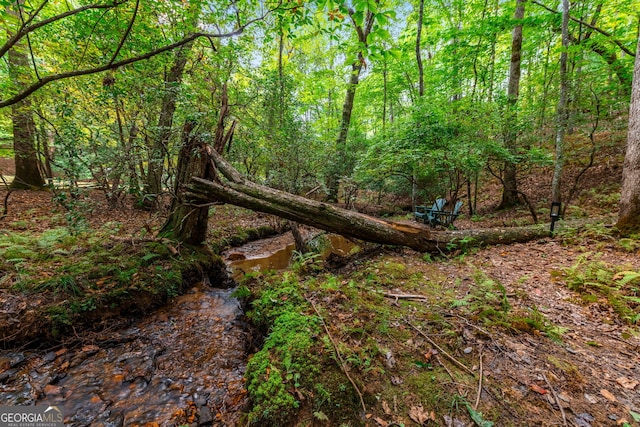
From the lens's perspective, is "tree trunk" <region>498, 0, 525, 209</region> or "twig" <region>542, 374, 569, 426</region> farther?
"tree trunk" <region>498, 0, 525, 209</region>

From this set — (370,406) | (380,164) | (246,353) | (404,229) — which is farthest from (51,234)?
(380,164)

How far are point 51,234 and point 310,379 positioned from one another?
612 cm

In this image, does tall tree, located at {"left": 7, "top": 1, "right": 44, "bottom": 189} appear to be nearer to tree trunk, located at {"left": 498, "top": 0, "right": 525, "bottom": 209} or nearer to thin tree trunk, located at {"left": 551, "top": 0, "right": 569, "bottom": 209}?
tree trunk, located at {"left": 498, "top": 0, "right": 525, "bottom": 209}

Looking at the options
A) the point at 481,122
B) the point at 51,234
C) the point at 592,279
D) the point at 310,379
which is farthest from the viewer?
the point at 481,122

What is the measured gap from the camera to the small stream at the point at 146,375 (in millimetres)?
2213

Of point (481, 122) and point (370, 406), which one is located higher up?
point (481, 122)

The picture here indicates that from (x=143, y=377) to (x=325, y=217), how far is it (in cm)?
326

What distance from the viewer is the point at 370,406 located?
1849mm

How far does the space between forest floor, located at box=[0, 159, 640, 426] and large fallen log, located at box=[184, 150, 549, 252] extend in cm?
36

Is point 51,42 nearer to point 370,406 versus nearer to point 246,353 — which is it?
point 246,353

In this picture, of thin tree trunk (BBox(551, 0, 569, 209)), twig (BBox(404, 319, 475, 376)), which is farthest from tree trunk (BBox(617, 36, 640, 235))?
twig (BBox(404, 319, 475, 376))

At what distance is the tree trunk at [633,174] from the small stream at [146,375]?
670cm

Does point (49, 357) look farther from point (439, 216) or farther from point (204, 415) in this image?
point (439, 216)

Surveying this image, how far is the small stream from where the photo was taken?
2213 mm
